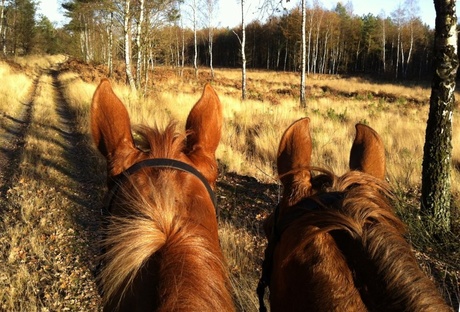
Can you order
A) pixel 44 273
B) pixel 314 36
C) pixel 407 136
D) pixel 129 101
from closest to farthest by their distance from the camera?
1. pixel 44 273
2. pixel 407 136
3. pixel 129 101
4. pixel 314 36

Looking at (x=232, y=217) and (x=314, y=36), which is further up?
(x=314, y=36)

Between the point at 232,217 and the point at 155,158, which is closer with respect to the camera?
the point at 155,158

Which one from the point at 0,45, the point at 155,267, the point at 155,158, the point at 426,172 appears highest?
the point at 0,45

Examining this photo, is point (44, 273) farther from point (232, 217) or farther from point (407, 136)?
point (407, 136)

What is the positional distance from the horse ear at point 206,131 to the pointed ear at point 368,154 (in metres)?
0.60

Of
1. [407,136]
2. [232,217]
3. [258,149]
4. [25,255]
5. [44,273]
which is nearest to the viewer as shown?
[44,273]

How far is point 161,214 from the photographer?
46.1 inches

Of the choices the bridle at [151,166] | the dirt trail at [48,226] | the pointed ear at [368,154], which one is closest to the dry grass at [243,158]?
the dirt trail at [48,226]

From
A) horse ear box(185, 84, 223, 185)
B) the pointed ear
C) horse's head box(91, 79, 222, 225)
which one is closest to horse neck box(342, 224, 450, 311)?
the pointed ear

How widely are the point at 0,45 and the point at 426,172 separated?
41.3m

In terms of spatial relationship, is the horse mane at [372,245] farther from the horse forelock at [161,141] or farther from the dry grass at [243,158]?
the dry grass at [243,158]

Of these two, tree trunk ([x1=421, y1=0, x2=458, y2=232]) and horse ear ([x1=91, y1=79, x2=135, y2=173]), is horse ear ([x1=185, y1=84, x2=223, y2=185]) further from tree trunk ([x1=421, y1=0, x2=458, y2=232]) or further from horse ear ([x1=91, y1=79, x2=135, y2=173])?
tree trunk ([x1=421, y1=0, x2=458, y2=232])

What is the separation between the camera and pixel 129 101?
41.1 feet

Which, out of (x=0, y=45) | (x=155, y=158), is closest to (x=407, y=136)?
(x=155, y=158)
